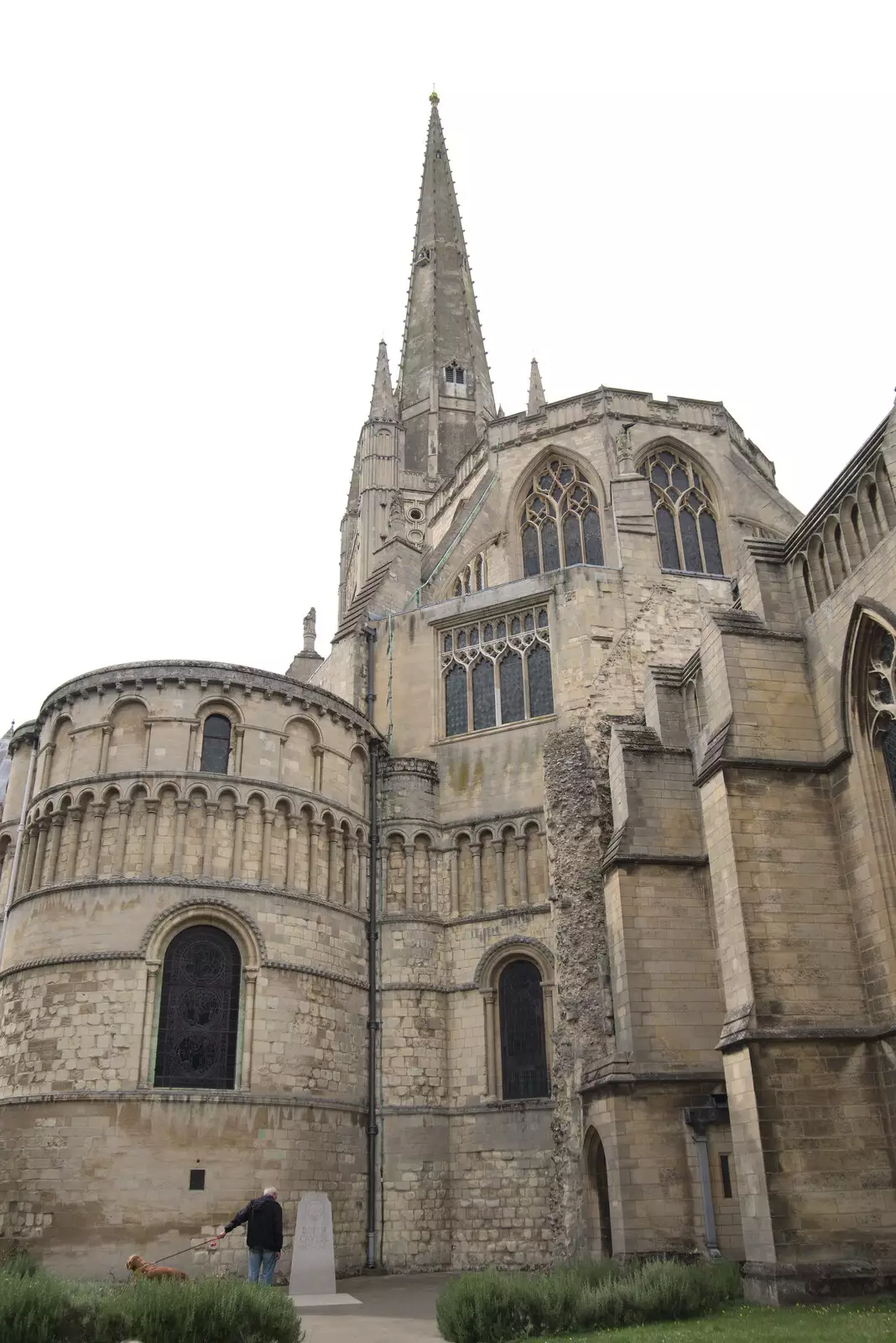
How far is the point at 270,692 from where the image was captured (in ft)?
70.9

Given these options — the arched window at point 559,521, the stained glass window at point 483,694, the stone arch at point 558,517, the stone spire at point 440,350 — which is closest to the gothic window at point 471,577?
the stone arch at point 558,517

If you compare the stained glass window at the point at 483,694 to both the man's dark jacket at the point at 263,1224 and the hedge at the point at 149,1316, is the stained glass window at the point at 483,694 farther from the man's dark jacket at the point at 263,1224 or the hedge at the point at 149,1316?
the hedge at the point at 149,1316

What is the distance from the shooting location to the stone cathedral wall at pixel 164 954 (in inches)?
679

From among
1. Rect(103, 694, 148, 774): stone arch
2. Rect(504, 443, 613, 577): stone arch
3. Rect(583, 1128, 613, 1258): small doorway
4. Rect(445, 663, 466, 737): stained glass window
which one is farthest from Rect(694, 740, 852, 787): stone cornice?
Rect(504, 443, 613, 577): stone arch

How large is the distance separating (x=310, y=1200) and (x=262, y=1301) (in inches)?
262

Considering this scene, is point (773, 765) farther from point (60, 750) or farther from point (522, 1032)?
point (60, 750)

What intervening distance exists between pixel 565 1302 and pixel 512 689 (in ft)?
47.3

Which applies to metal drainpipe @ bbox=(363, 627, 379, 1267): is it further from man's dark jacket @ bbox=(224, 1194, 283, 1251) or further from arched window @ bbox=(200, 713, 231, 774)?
man's dark jacket @ bbox=(224, 1194, 283, 1251)

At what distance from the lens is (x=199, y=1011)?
18.9 meters

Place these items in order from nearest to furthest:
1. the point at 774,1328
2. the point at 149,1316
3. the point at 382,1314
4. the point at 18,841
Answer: the point at 149,1316 < the point at 774,1328 < the point at 382,1314 < the point at 18,841

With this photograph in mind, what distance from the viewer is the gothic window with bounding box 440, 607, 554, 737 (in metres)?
23.7

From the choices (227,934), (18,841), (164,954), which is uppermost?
(18,841)

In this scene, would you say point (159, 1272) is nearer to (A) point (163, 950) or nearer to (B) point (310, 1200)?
(B) point (310, 1200)

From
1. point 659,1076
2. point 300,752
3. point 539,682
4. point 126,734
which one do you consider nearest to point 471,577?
point 539,682
